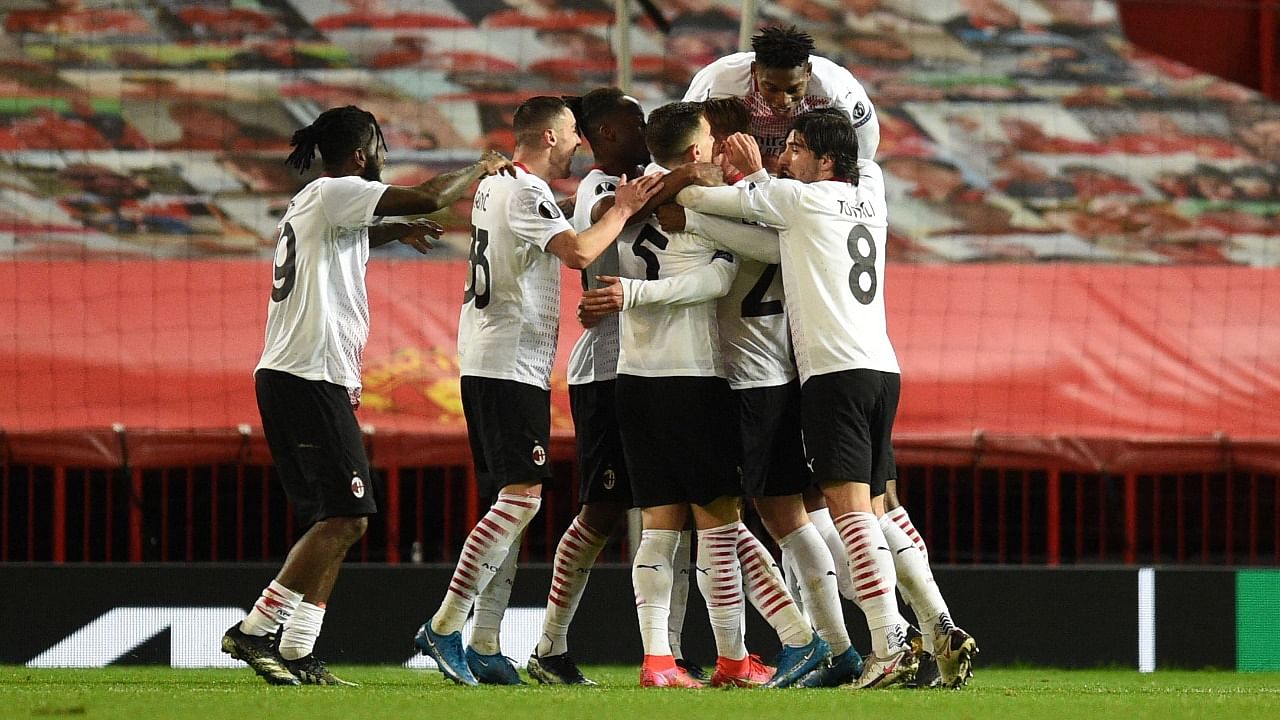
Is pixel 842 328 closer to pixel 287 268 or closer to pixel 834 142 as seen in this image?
pixel 834 142

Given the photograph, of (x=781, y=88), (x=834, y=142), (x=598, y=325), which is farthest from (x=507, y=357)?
(x=781, y=88)

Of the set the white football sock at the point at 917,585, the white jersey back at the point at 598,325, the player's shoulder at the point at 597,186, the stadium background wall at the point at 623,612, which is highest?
the player's shoulder at the point at 597,186

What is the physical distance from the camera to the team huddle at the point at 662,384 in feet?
16.7

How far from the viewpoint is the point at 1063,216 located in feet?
38.0

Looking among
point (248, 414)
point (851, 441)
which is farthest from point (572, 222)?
point (248, 414)

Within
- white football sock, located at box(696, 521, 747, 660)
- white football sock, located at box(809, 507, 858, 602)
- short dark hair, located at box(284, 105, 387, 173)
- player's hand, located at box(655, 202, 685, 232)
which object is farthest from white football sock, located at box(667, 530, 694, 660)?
short dark hair, located at box(284, 105, 387, 173)

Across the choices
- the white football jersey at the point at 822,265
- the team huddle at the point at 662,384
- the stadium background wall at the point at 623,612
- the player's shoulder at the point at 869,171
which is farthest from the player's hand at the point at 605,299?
the stadium background wall at the point at 623,612

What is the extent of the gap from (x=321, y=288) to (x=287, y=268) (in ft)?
0.49

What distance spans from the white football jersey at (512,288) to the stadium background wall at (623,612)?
2.28 meters

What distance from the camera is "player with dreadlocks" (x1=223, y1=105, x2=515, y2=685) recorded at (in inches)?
207

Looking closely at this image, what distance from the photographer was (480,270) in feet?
18.0

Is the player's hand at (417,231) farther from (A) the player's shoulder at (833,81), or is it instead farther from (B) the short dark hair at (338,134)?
(A) the player's shoulder at (833,81)

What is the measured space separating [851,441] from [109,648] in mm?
4023

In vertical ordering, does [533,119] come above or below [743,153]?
above
